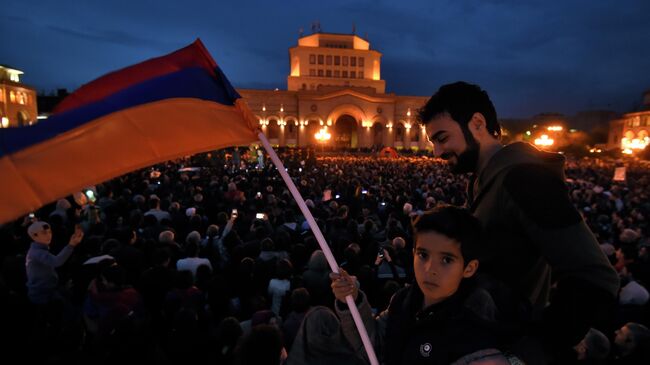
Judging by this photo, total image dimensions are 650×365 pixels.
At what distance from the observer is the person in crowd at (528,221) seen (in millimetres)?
1373

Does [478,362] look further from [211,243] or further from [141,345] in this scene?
[211,243]

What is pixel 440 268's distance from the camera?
1.75 m

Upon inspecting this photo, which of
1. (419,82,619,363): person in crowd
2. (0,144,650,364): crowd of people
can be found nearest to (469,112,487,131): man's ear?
(419,82,619,363): person in crowd

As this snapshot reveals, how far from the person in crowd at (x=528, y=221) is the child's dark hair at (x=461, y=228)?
2.1 inches

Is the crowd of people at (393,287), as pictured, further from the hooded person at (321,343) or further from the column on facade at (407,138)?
the column on facade at (407,138)

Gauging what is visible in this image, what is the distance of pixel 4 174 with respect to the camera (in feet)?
5.62

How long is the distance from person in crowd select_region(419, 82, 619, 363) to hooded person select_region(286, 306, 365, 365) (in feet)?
3.18

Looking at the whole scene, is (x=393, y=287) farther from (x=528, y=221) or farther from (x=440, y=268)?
(x=528, y=221)

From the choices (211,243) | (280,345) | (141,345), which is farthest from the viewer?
(211,243)

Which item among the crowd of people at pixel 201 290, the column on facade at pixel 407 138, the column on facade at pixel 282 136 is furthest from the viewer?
the column on facade at pixel 407 138

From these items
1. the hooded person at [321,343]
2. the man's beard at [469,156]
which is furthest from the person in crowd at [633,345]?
the man's beard at [469,156]

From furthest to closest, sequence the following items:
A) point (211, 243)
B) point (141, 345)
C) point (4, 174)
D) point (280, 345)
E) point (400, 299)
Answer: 1. point (211, 243)
2. point (141, 345)
3. point (280, 345)
4. point (400, 299)
5. point (4, 174)

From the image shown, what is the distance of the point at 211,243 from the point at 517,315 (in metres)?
6.17

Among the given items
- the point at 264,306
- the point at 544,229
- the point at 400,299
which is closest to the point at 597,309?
the point at 544,229
